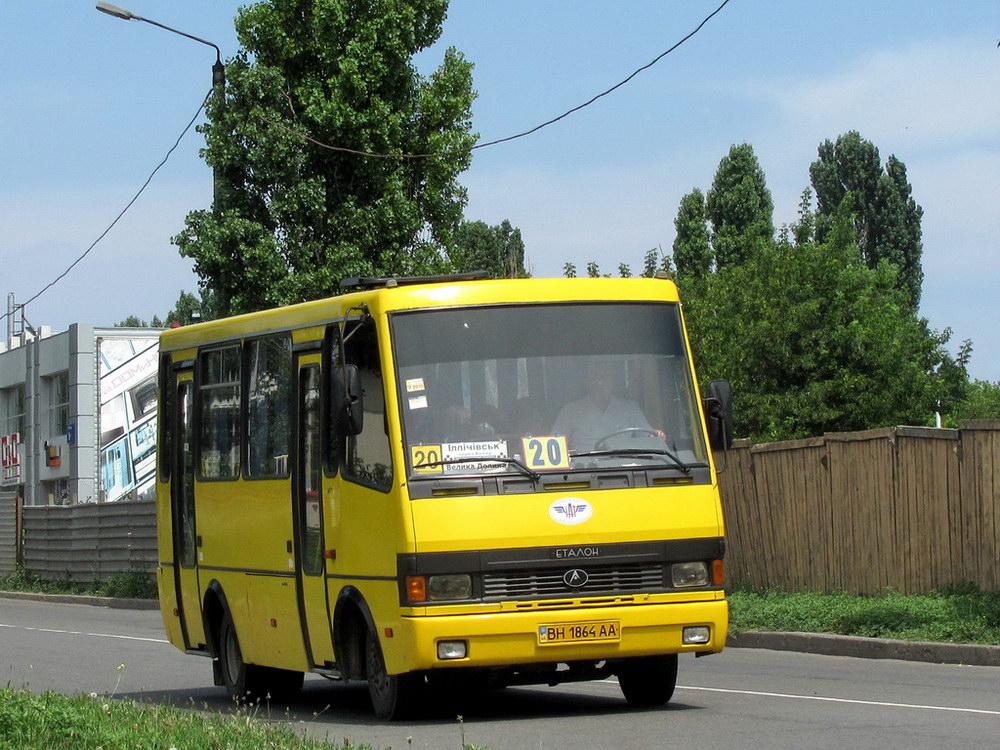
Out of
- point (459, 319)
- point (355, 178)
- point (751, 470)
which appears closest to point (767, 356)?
point (355, 178)

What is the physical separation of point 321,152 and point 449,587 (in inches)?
826

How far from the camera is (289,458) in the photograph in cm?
1178

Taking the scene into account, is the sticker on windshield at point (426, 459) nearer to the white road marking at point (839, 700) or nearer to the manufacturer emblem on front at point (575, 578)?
the manufacturer emblem on front at point (575, 578)

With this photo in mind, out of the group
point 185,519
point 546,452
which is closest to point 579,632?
point 546,452

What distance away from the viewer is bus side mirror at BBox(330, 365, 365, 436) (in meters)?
10.2

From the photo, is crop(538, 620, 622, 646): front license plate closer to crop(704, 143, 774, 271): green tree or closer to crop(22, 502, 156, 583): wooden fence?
crop(22, 502, 156, 583): wooden fence

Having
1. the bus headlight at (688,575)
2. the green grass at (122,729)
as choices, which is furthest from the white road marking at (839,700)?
the green grass at (122,729)

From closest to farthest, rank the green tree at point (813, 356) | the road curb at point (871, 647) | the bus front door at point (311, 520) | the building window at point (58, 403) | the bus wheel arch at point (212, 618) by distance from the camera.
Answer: the bus front door at point (311, 520), the bus wheel arch at point (212, 618), the road curb at point (871, 647), the green tree at point (813, 356), the building window at point (58, 403)

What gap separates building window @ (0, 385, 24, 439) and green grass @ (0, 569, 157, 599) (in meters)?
20.1

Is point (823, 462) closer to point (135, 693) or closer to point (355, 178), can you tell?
point (135, 693)

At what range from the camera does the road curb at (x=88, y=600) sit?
30453 millimetres

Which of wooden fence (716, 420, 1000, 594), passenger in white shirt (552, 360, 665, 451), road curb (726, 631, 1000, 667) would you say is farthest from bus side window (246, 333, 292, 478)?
wooden fence (716, 420, 1000, 594)

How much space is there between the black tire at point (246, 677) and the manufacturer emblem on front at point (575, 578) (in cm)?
371

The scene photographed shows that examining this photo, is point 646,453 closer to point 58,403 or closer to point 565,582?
point 565,582
